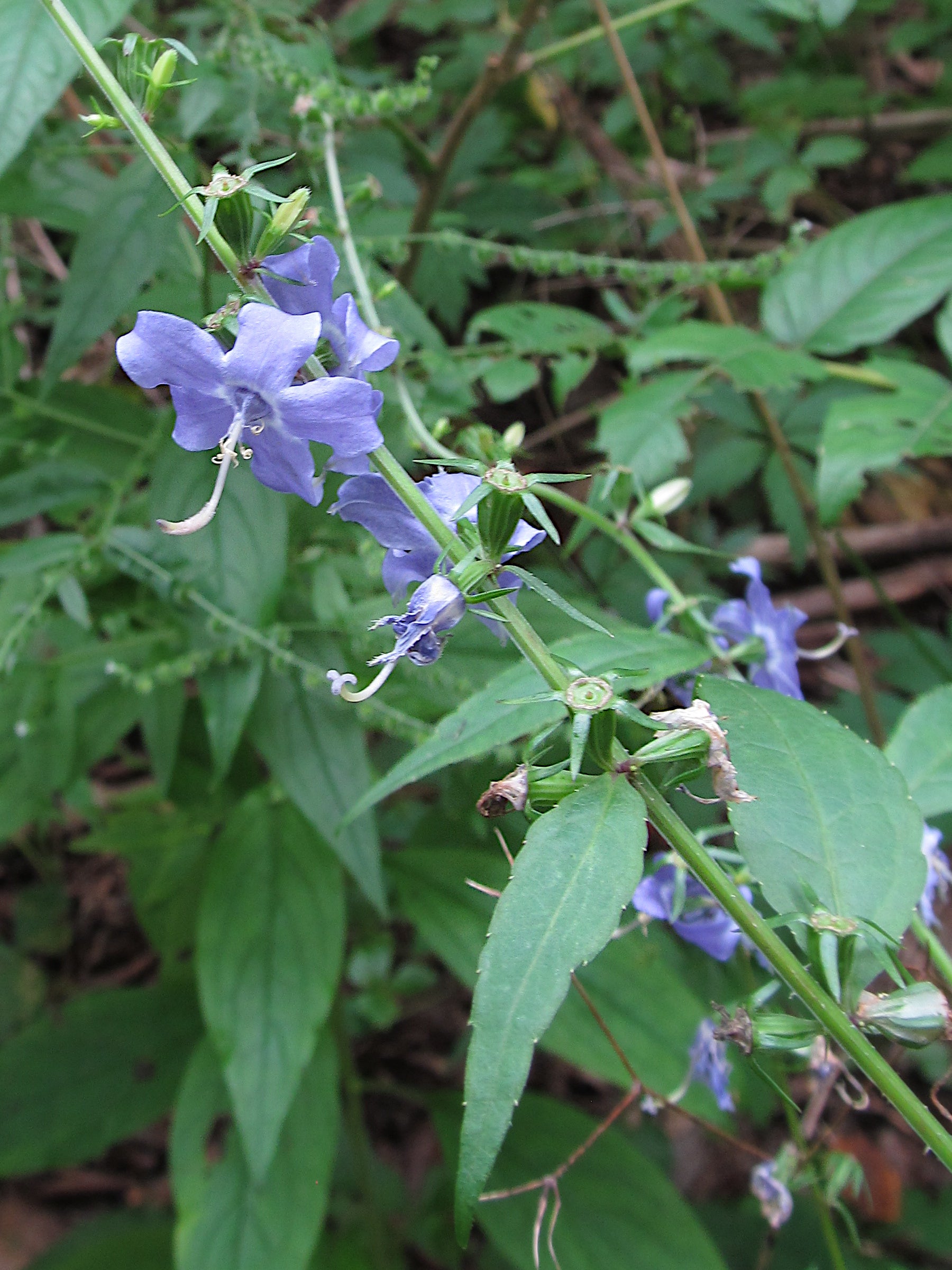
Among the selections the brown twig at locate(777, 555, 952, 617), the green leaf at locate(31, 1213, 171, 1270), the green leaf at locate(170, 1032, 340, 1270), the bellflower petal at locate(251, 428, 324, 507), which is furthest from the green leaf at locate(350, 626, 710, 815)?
Result: the brown twig at locate(777, 555, 952, 617)

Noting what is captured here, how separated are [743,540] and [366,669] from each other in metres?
1.05

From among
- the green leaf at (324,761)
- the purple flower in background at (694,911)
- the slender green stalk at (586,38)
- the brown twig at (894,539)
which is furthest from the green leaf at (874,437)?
the brown twig at (894,539)

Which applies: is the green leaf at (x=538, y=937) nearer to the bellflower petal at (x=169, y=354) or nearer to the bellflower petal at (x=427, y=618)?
the bellflower petal at (x=427, y=618)

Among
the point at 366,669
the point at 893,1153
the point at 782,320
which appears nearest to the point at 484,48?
the point at 782,320

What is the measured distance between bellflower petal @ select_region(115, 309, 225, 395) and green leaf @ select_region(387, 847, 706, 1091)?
0.94 metres

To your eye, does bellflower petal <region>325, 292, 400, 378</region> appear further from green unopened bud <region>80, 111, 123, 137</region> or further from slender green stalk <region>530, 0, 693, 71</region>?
slender green stalk <region>530, 0, 693, 71</region>

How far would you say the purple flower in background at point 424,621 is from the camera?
536 mm

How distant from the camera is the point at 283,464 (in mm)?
569

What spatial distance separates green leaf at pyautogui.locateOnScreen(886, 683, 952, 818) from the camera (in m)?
0.88

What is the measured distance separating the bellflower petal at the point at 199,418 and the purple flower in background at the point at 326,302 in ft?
0.22

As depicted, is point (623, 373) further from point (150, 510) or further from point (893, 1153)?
point (893, 1153)

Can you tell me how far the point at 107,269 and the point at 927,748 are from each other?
3.12 feet

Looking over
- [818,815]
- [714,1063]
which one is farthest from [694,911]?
[818,815]

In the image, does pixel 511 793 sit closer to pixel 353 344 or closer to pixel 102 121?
pixel 353 344
